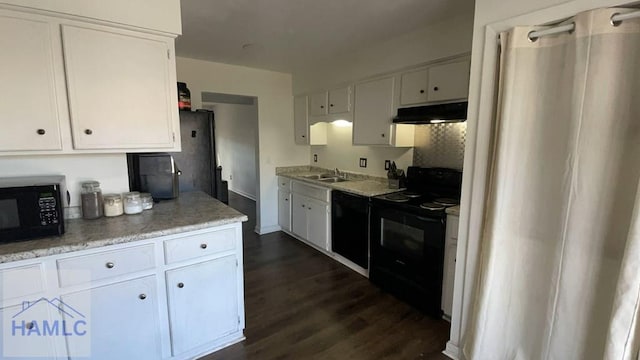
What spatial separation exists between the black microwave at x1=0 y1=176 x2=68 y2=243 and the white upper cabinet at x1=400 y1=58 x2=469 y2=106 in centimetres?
277

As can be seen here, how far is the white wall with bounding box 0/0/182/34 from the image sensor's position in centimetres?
159

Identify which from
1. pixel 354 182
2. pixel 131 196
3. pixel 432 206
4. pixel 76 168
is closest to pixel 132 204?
pixel 131 196

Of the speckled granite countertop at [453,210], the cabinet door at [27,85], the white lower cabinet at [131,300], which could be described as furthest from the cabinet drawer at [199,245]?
the speckled granite countertop at [453,210]

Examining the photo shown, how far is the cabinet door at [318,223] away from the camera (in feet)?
11.8

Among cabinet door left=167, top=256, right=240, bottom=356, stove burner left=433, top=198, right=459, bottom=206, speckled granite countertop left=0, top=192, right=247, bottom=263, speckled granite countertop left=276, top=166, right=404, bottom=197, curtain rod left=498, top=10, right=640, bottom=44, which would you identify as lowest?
cabinet door left=167, top=256, right=240, bottom=356

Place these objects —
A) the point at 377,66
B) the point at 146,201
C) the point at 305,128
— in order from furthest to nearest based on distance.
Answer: the point at 305,128, the point at 377,66, the point at 146,201

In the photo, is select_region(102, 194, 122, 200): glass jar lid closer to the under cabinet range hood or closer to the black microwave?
the black microwave

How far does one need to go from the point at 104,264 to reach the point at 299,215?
2.67m

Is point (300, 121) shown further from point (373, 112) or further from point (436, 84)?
point (436, 84)

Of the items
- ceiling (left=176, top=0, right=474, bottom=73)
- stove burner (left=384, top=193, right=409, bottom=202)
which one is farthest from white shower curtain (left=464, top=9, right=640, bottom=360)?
ceiling (left=176, top=0, right=474, bottom=73)

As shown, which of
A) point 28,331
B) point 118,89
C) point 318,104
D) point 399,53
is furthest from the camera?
point 318,104

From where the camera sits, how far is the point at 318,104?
4051mm

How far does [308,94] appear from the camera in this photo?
4242 mm

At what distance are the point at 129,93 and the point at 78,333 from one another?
1.43 metres
